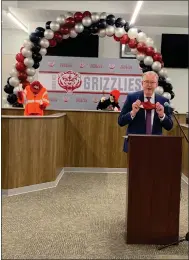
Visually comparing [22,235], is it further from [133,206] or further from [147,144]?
[147,144]

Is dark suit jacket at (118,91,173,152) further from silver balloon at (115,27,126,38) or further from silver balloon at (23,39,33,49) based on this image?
silver balloon at (23,39,33,49)

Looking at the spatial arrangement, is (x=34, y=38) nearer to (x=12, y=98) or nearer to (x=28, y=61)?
(x=28, y=61)

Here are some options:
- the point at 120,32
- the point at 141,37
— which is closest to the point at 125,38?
the point at 120,32

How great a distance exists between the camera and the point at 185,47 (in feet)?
40.3

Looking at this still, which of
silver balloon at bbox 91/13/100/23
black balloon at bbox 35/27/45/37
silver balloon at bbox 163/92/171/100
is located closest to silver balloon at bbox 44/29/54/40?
black balloon at bbox 35/27/45/37

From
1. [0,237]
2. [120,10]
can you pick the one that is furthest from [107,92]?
[0,237]

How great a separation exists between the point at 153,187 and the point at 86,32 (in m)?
5.10

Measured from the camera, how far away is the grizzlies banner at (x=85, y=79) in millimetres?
10641

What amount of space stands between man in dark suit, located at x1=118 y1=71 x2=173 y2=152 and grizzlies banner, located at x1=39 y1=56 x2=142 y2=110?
671 cm

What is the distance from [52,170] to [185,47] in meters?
7.96

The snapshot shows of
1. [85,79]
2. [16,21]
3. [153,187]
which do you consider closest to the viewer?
[153,187]

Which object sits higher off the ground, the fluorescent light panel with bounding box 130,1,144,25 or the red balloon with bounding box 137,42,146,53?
the fluorescent light panel with bounding box 130,1,144,25

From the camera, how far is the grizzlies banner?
10641 millimetres

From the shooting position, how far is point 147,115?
386 centimetres
